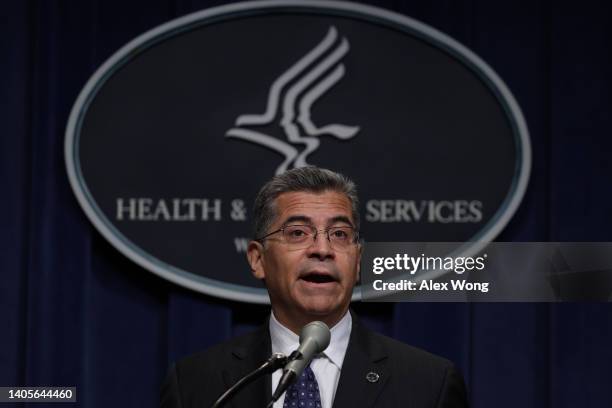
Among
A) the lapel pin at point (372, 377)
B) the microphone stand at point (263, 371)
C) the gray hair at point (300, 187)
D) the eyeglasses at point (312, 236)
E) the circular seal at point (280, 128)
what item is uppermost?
the circular seal at point (280, 128)

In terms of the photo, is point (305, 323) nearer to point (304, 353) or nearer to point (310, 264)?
point (310, 264)

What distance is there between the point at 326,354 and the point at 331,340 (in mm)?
27

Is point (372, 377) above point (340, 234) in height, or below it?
below

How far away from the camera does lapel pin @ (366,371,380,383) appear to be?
5.57 feet

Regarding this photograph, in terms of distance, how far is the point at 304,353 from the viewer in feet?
4.32

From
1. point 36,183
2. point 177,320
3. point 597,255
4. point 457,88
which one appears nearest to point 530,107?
point 457,88

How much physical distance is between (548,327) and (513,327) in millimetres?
91

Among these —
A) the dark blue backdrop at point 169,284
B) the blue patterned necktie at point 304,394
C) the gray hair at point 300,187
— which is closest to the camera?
the blue patterned necktie at point 304,394

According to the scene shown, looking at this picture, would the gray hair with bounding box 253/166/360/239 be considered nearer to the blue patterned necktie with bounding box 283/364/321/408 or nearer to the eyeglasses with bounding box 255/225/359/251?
the eyeglasses with bounding box 255/225/359/251

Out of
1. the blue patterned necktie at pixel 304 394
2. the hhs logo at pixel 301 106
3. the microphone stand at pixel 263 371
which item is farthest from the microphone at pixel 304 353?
the hhs logo at pixel 301 106

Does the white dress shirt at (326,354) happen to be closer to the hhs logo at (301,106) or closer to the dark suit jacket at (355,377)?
the dark suit jacket at (355,377)

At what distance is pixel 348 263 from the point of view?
1.73m

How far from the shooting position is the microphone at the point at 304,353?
1267 millimetres

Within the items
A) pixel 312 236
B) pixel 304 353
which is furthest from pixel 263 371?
pixel 312 236
